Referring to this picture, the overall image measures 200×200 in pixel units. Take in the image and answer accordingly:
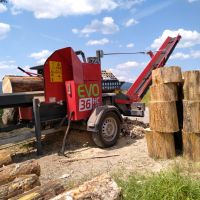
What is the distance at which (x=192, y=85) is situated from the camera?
6098 mm

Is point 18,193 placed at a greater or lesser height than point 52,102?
lesser

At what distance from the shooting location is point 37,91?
8297 mm

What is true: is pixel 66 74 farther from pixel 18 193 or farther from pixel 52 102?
pixel 18 193

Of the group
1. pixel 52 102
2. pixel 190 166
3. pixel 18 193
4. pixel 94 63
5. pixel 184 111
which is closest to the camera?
pixel 18 193

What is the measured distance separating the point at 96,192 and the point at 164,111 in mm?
2927

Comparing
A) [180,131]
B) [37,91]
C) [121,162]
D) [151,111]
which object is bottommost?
[121,162]

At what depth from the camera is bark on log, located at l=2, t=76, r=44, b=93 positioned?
8.04 metres

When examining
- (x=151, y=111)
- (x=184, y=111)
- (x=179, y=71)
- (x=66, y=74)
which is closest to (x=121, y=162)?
(x=151, y=111)

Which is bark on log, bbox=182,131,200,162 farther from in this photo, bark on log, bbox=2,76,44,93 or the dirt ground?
bark on log, bbox=2,76,44,93

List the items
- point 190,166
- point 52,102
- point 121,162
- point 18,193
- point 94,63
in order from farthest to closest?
1. point 94,63
2. point 52,102
3. point 121,162
4. point 190,166
5. point 18,193

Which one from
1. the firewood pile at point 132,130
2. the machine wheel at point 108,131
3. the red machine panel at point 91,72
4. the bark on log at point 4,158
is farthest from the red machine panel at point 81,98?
the bark on log at point 4,158

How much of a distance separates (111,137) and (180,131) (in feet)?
6.72

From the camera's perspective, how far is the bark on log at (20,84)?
8.04 metres

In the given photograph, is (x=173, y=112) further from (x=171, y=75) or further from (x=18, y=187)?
(x=18, y=187)
